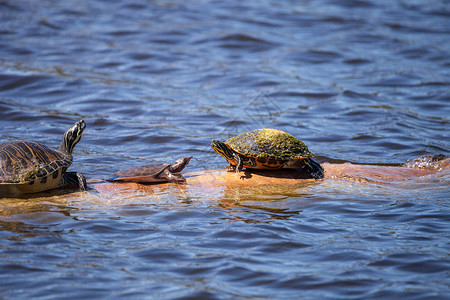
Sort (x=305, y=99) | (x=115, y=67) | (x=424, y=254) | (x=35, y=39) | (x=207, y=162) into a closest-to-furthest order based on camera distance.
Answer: (x=424, y=254) → (x=207, y=162) → (x=305, y=99) → (x=115, y=67) → (x=35, y=39)

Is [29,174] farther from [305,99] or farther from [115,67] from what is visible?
[115,67]

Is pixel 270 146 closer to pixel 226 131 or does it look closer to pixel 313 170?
pixel 313 170

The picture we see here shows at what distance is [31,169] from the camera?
16.8 ft

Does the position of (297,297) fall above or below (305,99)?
below

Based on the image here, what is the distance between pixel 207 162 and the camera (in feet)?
25.0

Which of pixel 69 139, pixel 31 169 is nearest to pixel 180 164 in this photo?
pixel 69 139

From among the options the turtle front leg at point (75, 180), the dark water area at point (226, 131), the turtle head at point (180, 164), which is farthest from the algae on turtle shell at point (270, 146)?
the turtle front leg at point (75, 180)

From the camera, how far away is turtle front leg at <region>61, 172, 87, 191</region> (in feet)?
18.2

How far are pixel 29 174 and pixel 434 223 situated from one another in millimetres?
4181

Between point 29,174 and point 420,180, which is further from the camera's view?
point 420,180

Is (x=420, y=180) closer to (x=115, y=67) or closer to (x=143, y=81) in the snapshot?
(x=143, y=81)

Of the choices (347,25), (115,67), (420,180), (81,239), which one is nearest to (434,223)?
(420,180)

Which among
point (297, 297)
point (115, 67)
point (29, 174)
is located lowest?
point (297, 297)

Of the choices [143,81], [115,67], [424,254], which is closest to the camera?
[424,254]
